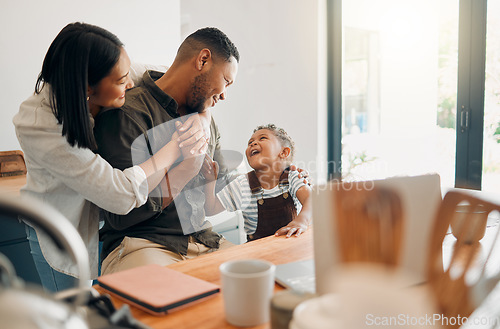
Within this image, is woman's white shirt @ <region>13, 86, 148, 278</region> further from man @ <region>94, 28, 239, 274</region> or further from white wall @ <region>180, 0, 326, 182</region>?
white wall @ <region>180, 0, 326, 182</region>

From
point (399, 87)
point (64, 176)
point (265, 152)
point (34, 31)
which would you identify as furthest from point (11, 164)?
point (399, 87)

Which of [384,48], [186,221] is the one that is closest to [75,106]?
[186,221]

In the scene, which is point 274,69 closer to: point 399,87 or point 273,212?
point 399,87

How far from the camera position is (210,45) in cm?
179

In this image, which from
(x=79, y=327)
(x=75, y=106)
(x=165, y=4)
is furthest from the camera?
(x=165, y=4)

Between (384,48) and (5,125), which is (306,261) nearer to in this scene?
(5,125)

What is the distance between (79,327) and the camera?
397 mm

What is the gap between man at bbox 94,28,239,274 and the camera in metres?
1.39

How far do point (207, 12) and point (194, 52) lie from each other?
212cm

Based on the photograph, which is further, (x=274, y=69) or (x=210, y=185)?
(x=274, y=69)

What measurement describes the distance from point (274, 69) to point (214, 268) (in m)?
2.90

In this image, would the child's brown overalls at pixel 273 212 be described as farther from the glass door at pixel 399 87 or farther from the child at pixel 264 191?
the glass door at pixel 399 87

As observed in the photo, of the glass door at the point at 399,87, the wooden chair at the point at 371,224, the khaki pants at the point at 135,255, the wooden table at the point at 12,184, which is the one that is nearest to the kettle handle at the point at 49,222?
the wooden chair at the point at 371,224

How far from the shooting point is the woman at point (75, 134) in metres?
1.17
